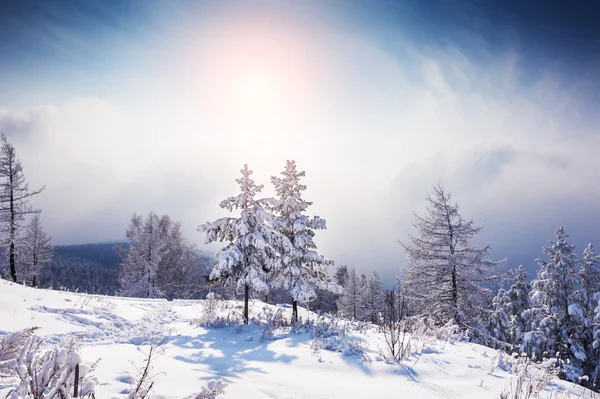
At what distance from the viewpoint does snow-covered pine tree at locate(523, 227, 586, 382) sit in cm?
2114

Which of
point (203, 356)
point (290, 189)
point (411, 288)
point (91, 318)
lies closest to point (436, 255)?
point (411, 288)

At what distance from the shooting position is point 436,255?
19078 mm

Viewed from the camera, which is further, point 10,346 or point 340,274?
point 340,274

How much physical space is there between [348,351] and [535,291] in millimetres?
21803

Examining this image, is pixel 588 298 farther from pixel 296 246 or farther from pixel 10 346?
pixel 10 346

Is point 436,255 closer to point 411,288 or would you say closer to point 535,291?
point 411,288

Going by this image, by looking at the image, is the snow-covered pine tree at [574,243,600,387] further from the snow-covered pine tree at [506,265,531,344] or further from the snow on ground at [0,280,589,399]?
the snow on ground at [0,280,589,399]

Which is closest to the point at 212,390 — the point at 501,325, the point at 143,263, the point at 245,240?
the point at 245,240

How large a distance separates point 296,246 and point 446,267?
29.0 feet

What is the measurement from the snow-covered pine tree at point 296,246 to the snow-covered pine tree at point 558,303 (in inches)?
603

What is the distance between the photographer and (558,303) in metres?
21.7

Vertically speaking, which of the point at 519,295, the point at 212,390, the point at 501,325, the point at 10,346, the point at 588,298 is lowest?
the point at 501,325

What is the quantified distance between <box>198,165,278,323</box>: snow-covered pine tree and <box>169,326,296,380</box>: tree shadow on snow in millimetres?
2706

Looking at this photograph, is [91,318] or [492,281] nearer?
[91,318]
